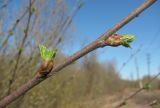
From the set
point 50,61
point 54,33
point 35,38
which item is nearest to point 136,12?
point 50,61

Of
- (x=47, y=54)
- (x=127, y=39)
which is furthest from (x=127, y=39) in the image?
(x=47, y=54)

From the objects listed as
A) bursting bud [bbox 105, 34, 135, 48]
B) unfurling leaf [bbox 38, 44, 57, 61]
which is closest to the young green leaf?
bursting bud [bbox 105, 34, 135, 48]

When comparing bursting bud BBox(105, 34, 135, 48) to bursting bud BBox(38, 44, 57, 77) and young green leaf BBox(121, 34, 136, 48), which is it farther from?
bursting bud BBox(38, 44, 57, 77)

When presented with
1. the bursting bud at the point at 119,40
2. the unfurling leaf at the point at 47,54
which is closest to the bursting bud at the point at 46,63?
the unfurling leaf at the point at 47,54

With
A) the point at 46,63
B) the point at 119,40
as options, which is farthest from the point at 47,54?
the point at 119,40

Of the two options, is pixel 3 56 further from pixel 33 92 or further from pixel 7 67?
pixel 33 92

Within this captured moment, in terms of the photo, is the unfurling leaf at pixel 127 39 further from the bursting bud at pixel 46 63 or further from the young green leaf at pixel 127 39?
the bursting bud at pixel 46 63

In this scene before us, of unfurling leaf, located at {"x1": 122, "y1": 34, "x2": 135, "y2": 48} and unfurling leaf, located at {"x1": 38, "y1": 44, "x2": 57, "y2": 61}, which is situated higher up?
unfurling leaf, located at {"x1": 122, "y1": 34, "x2": 135, "y2": 48}

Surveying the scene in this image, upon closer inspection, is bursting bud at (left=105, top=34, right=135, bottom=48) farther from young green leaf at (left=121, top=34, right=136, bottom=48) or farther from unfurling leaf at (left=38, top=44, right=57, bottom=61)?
unfurling leaf at (left=38, top=44, right=57, bottom=61)

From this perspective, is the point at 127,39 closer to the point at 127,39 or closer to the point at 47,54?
the point at 127,39

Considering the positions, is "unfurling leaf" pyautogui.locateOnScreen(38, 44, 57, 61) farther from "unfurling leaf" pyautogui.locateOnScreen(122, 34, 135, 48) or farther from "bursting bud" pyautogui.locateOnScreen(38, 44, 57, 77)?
"unfurling leaf" pyautogui.locateOnScreen(122, 34, 135, 48)

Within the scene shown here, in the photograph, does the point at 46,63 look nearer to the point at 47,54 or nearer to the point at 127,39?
the point at 47,54
